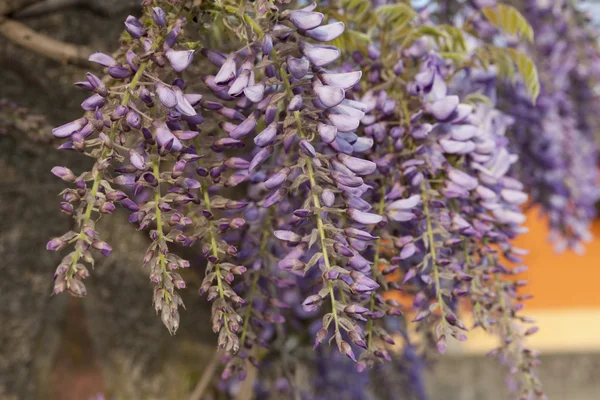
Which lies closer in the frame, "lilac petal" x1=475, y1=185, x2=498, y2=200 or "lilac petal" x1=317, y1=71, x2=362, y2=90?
"lilac petal" x1=317, y1=71, x2=362, y2=90

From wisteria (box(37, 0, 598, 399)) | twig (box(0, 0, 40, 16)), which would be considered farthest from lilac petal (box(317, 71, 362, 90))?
twig (box(0, 0, 40, 16))

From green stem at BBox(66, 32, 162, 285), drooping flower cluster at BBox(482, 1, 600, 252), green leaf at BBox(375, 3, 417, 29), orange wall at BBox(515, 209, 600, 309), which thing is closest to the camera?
green stem at BBox(66, 32, 162, 285)

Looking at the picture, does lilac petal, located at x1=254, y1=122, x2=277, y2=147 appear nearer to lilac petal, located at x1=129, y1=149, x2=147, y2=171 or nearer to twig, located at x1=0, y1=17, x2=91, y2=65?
lilac petal, located at x1=129, y1=149, x2=147, y2=171

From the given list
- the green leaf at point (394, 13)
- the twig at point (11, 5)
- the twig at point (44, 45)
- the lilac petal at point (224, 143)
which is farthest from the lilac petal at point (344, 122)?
the twig at point (11, 5)

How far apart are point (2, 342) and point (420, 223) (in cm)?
85

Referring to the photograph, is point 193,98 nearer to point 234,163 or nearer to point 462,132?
point 234,163

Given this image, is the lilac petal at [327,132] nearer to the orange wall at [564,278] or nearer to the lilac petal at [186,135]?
the lilac petal at [186,135]

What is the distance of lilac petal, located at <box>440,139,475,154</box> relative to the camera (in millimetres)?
787

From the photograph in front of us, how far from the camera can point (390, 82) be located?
2.72ft

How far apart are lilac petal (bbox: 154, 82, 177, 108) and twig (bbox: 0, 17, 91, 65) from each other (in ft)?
1.15

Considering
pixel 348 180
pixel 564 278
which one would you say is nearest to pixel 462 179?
pixel 348 180

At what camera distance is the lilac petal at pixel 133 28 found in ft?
2.10

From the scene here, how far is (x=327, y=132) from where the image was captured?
0.61m

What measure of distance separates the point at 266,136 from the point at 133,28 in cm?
18
